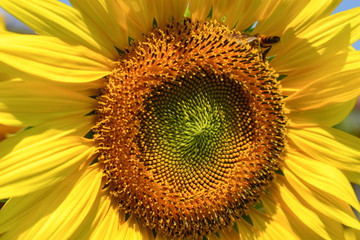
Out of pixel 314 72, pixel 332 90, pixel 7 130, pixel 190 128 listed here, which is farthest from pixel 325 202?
pixel 7 130

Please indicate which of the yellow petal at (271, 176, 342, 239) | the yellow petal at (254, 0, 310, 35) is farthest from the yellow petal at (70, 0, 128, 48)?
the yellow petal at (271, 176, 342, 239)

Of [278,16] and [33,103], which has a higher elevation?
[278,16]

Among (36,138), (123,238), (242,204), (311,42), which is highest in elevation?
(311,42)

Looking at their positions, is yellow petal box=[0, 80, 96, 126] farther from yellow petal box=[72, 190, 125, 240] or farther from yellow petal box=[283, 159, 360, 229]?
yellow petal box=[283, 159, 360, 229]

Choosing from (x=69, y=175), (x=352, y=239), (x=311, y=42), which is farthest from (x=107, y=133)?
(x=352, y=239)

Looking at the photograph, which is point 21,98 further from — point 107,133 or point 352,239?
point 352,239

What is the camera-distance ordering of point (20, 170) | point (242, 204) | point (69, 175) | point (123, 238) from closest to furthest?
point (20, 170) < point (69, 175) < point (123, 238) < point (242, 204)

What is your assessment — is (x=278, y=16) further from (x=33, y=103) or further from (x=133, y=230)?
(x=133, y=230)
